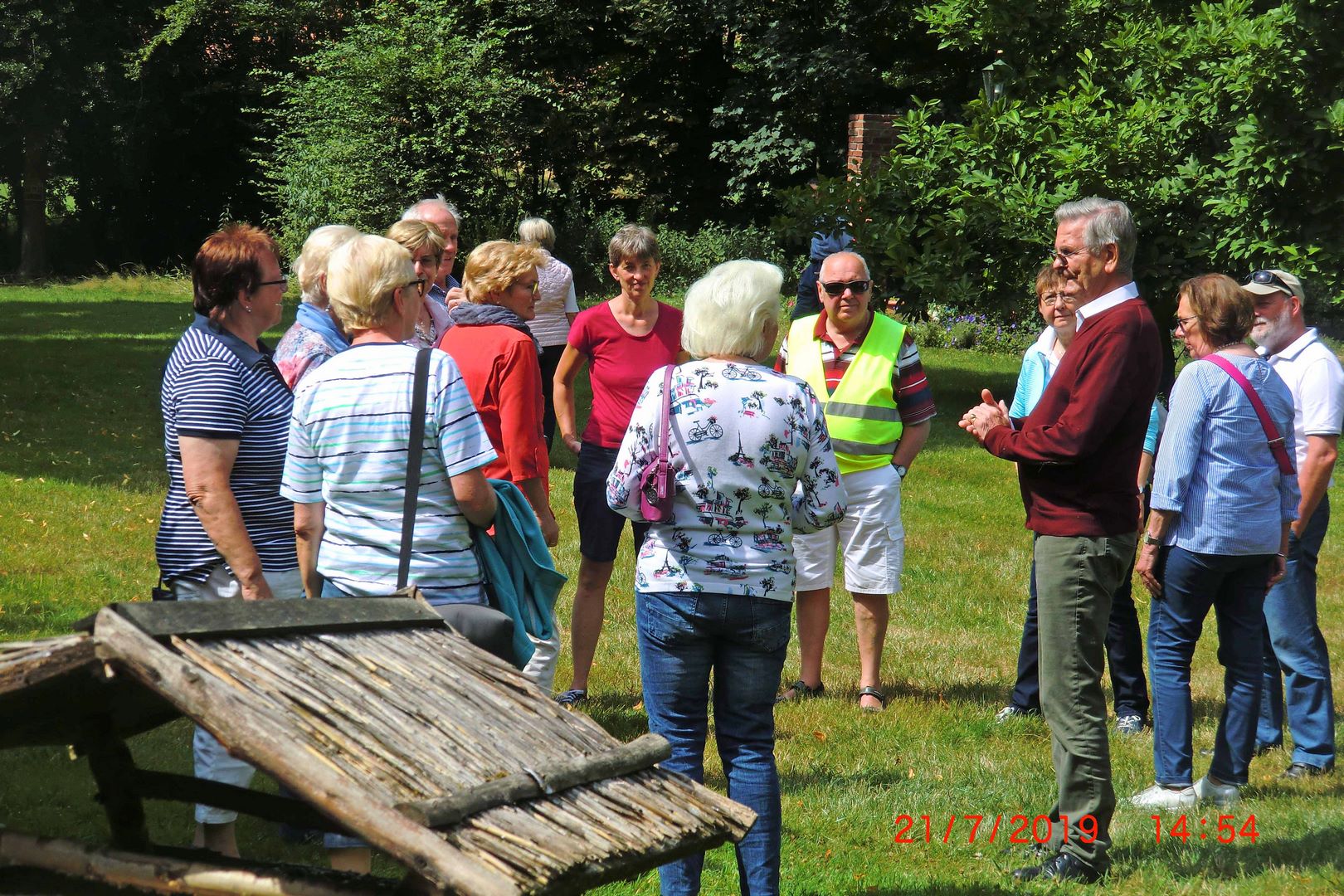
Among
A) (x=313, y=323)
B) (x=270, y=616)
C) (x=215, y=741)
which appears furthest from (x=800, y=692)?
(x=270, y=616)

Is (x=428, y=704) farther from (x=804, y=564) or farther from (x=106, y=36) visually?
(x=106, y=36)

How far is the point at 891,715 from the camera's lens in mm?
6219

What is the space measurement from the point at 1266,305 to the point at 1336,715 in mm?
2376

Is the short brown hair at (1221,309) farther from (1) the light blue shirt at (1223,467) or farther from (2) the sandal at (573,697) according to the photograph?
(2) the sandal at (573,697)

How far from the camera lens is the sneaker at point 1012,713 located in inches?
244

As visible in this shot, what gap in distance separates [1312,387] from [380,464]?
13.6 ft

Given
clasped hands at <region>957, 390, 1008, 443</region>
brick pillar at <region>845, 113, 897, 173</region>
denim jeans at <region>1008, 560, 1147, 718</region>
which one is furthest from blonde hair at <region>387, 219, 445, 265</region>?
brick pillar at <region>845, 113, 897, 173</region>

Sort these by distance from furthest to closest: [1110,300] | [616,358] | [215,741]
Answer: [616,358], [1110,300], [215,741]

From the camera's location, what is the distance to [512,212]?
87.5 ft

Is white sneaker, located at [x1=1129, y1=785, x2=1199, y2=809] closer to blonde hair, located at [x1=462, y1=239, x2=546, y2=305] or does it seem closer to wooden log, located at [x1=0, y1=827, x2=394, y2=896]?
blonde hair, located at [x1=462, y1=239, x2=546, y2=305]

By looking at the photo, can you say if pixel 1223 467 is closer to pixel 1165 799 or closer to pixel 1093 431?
pixel 1093 431

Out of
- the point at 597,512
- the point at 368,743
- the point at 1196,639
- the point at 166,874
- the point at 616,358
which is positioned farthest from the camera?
the point at 616,358

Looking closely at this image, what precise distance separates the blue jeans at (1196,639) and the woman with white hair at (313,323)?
3275mm

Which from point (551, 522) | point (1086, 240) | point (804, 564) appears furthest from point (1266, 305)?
point (551, 522)
